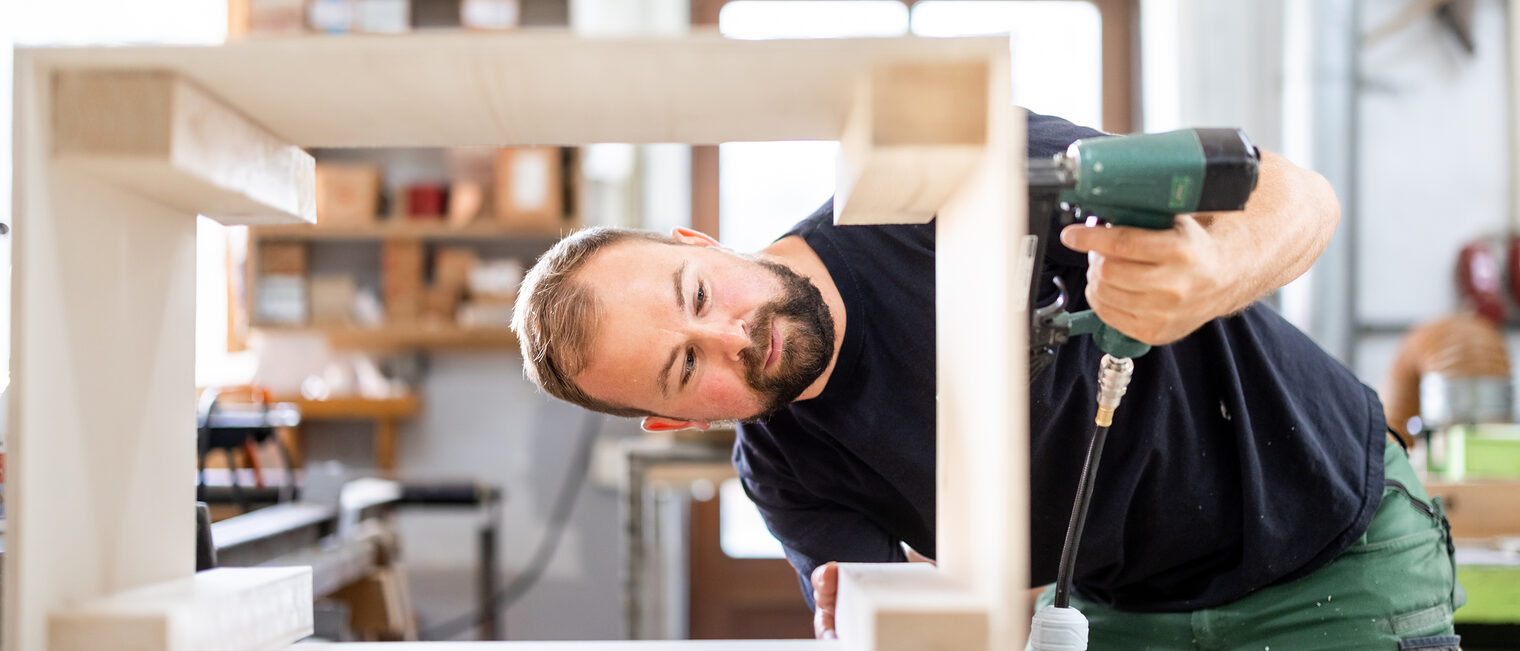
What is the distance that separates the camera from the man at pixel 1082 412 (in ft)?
3.53

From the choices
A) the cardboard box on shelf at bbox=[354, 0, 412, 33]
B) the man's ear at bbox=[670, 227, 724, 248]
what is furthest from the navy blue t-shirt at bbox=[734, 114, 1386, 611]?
the cardboard box on shelf at bbox=[354, 0, 412, 33]

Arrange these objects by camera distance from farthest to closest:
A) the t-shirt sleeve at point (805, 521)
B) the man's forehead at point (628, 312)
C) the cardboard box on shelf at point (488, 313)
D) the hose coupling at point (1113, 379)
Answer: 1. the cardboard box on shelf at point (488, 313)
2. the t-shirt sleeve at point (805, 521)
3. the man's forehead at point (628, 312)
4. the hose coupling at point (1113, 379)

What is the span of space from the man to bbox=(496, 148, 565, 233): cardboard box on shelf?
7.56 feet

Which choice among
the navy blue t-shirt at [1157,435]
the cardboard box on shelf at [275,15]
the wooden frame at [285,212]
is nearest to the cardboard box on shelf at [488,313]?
the cardboard box on shelf at [275,15]

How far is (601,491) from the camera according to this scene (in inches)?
146

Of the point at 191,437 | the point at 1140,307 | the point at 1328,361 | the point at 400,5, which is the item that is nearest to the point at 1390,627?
the point at 1328,361

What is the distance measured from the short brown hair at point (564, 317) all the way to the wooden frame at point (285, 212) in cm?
28

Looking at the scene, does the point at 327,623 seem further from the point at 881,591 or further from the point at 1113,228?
the point at 1113,228

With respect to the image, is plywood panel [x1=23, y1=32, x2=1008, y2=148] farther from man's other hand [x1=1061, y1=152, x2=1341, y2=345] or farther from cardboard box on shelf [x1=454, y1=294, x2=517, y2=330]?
cardboard box on shelf [x1=454, y1=294, x2=517, y2=330]

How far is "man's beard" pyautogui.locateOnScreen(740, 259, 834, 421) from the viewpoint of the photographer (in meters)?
1.10

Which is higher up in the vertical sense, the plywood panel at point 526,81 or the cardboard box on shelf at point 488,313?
the plywood panel at point 526,81

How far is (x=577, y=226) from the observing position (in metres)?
3.51

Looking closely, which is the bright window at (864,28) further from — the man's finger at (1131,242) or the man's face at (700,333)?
the man's finger at (1131,242)

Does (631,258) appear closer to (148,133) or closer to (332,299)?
(148,133)
